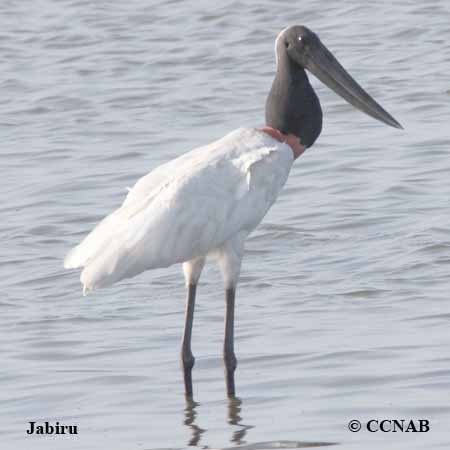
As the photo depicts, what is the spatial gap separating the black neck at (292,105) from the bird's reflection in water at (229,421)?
5.05 ft

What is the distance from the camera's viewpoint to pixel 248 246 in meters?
10.9

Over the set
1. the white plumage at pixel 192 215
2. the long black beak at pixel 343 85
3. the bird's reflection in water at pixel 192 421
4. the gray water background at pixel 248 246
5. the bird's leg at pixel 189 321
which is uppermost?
the long black beak at pixel 343 85

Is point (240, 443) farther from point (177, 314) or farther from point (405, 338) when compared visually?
point (177, 314)

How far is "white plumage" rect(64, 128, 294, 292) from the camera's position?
7.75 m

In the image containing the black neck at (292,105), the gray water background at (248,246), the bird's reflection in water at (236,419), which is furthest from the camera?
the black neck at (292,105)

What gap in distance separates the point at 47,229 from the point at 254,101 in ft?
13.7

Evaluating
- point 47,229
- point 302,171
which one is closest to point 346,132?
point 302,171

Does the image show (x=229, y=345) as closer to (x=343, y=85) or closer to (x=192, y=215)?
(x=192, y=215)

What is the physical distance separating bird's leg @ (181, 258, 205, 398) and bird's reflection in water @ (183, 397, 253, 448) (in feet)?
0.69

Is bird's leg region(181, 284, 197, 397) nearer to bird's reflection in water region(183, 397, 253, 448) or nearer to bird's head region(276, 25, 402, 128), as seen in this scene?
bird's reflection in water region(183, 397, 253, 448)

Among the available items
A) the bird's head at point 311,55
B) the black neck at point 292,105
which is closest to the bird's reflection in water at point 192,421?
the black neck at point 292,105

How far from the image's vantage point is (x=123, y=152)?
13594 mm

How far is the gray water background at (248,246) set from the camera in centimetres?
746

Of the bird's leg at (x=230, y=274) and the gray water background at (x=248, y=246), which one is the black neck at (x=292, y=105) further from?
the gray water background at (x=248, y=246)
